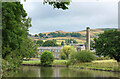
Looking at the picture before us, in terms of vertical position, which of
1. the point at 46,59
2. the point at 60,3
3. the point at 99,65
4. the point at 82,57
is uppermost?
the point at 60,3

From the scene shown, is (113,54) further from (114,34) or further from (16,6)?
(16,6)

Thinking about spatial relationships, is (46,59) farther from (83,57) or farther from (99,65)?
(99,65)

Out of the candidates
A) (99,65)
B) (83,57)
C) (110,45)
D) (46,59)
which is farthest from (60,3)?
(46,59)

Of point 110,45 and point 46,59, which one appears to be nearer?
point 110,45

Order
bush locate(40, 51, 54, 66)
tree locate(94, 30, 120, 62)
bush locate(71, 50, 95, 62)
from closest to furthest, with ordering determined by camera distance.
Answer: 1. tree locate(94, 30, 120, 62)
2. bush locate(71, 50, 95, 62)
3. bush locate(40, 51, 54, 66)

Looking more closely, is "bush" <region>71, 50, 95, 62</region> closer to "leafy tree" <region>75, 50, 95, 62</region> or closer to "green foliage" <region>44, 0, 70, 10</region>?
"leafy tree" <region>75, 50, 95, 62</region>

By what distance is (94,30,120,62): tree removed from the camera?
156 feet

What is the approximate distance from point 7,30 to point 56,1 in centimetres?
1773

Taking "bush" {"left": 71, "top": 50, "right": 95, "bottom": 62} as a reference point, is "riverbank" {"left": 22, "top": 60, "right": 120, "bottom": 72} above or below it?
below

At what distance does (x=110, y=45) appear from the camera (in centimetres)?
4838

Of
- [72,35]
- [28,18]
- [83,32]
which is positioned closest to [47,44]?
[72,35]

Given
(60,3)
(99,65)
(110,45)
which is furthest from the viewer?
(99,65)

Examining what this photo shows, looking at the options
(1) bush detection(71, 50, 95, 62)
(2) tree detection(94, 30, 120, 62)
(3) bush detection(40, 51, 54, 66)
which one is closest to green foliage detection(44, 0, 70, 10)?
(2) tree detection(94, 30, 120, 62)

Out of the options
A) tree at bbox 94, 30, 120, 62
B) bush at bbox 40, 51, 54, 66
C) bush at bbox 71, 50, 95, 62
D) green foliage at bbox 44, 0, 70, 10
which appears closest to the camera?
green foliage at bbox 44, 0, 70, 10
